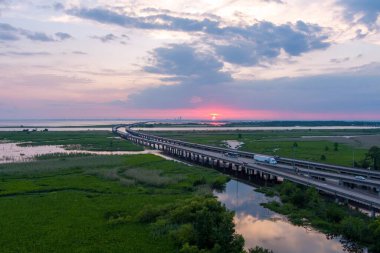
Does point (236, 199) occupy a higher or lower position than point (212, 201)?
lower

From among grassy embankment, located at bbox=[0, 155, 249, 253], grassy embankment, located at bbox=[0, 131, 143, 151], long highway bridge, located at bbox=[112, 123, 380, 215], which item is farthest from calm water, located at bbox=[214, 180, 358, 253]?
grassy embankment, located at bbox=[0, 131, 143, 151]

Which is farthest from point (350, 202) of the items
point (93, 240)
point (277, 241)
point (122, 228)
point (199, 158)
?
point (199, 158)

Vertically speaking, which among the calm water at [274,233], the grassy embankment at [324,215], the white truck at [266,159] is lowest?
the calm water at [274,233]

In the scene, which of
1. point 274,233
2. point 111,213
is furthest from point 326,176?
point 111,213

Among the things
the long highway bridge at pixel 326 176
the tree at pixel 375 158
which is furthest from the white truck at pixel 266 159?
the tree at pixel 375 158

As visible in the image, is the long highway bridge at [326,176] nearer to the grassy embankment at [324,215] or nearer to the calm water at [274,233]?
the grassy embankment at [324,215]

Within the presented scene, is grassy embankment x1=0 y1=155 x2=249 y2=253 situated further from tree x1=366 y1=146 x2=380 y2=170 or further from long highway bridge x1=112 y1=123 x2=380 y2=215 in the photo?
tree x1=366 y1=146 x2=380 y2=170

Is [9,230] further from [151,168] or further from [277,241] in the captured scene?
[151,168]
